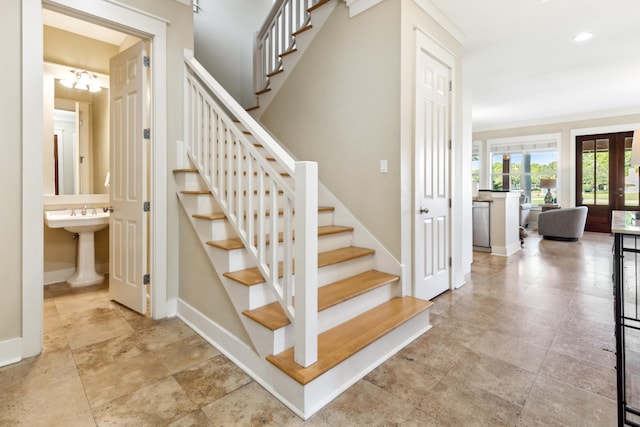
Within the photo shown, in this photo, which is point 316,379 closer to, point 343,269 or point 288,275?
point 288,275

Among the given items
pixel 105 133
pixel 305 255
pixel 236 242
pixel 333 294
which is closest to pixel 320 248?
pixel 333 294

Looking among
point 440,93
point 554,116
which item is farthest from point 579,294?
point 554,116

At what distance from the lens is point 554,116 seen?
307 inches

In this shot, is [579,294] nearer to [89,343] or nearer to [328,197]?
[328,197]

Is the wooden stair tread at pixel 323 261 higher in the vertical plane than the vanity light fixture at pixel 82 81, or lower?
lower

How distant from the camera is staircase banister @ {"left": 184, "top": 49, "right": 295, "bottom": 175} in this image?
1.68 metres

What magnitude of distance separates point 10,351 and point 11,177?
3.61 ft

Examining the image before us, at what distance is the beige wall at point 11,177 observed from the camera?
77.9 inches

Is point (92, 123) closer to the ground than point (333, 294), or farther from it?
farther from it

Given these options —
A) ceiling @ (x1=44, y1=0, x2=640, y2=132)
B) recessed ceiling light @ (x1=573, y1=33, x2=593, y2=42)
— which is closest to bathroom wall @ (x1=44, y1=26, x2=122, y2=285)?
ceiling @ (x1=44, y1=0, x2=640, y2=132)

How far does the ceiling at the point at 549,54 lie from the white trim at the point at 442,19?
0.05 metres

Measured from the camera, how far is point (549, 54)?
4191mm

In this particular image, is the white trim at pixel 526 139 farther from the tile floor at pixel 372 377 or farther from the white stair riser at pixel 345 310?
the white stair riser at pixel 345 310

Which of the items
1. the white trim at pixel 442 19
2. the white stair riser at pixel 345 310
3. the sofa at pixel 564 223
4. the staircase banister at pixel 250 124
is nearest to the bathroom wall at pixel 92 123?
the staircase banister at pixel 250 124
